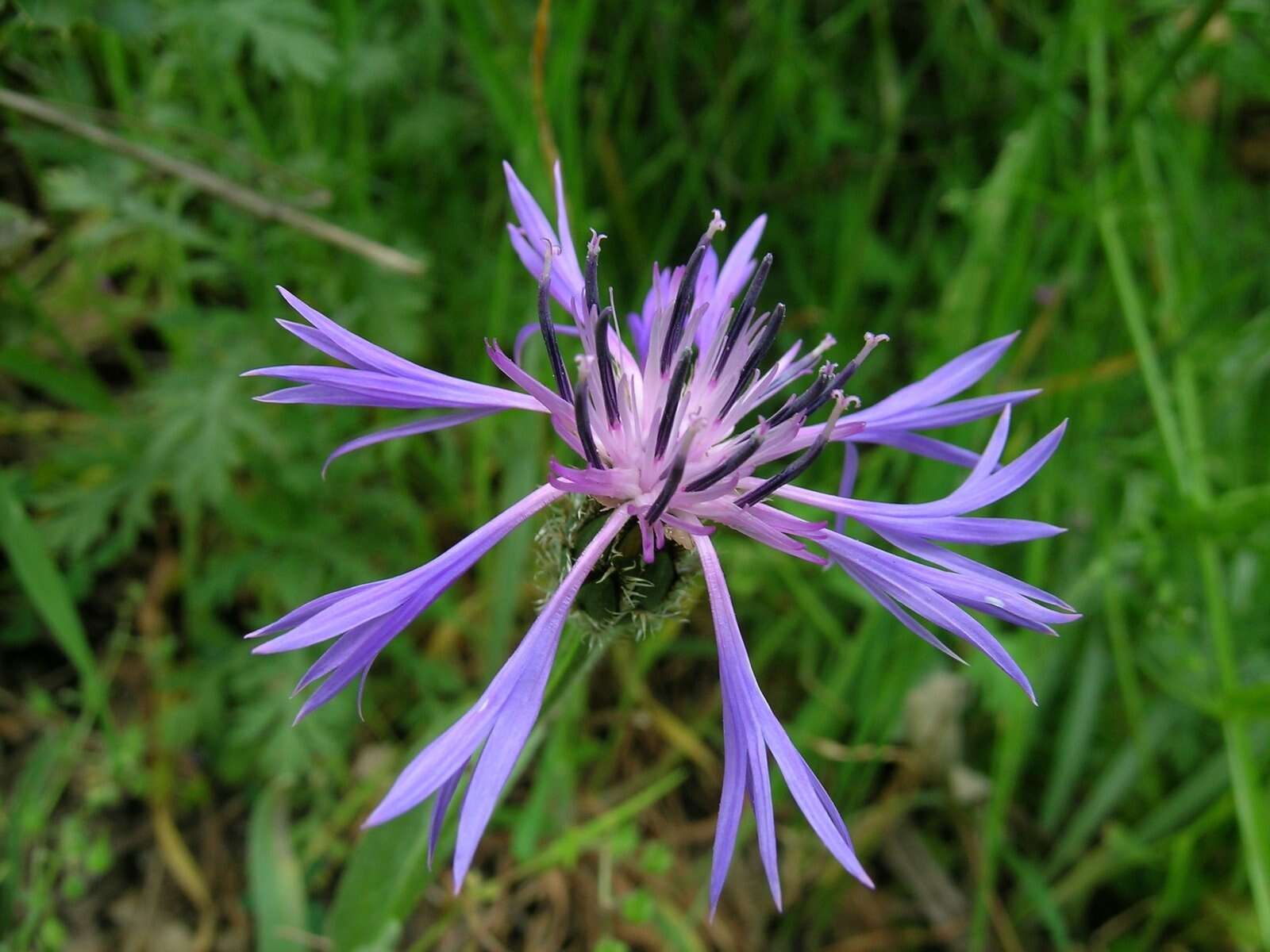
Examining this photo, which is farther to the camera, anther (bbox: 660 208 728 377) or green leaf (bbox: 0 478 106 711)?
green leaf (bbox: 0 478 106 711)

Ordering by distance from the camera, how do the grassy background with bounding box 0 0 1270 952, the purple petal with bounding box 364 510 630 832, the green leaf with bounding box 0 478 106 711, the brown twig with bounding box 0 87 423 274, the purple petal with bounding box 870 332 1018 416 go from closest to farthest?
the purple petal with bounding box 364 510 630 832, the purple petal with bounding box 870 332 1018 416, the green leaf with bounding box 0 478 106 711, the brown twig with bounding box 0 87 423 274, the grassy background with bounding box 0 0 1270 952

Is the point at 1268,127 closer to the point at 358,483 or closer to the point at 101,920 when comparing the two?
the point at 358,483

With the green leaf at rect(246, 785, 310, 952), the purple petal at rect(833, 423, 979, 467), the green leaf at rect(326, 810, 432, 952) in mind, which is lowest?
the green leaf at rect(246, 785, 310, 952)

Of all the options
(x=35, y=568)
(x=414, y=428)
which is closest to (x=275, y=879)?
(x=35, y=568)

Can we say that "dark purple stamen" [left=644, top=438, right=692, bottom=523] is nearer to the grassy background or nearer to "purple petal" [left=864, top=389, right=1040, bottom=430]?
"purple petal" [left=864, top=389, right=1040, bottom=430]

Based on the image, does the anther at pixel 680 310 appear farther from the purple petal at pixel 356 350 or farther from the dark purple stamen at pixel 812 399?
the purple petal at pixel 356 350

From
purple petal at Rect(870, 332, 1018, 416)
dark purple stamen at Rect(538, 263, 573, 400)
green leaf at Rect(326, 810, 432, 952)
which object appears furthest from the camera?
green leaf at Rect(326, 810, 432, 952)

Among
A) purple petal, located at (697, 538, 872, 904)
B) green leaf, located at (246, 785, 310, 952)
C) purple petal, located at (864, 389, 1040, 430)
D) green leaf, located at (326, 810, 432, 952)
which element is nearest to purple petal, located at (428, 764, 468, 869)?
purple petal, located at (697, 538, 872, 904)
